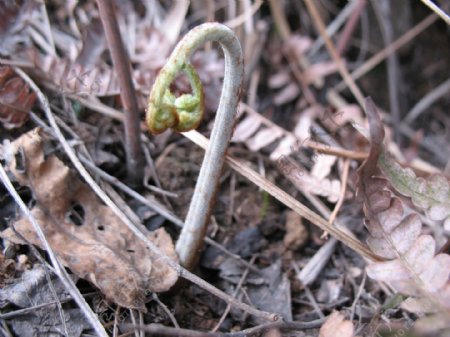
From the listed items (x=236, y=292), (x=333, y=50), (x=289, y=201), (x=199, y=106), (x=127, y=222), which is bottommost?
(x=236, y=292)

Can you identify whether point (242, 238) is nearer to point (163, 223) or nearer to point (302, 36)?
point (163, 223)

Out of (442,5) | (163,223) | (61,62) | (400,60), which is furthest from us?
(400,60)

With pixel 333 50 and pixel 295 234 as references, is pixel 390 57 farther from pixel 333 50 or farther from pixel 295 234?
pixel 295 234

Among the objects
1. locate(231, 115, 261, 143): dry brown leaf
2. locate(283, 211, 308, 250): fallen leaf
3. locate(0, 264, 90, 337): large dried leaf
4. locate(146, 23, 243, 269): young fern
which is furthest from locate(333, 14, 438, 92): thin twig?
locate(0, 264, 90, 337): large dried leaf

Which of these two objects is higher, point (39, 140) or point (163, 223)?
point (39, 140)

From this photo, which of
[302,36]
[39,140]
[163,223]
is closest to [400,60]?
[302,36]

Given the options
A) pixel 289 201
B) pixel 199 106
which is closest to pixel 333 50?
pixel 289 201
